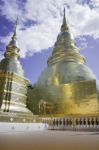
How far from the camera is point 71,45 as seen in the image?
22.2 meters

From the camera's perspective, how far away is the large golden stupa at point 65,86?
1652 cm

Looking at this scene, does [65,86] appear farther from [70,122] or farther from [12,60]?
[70,122]

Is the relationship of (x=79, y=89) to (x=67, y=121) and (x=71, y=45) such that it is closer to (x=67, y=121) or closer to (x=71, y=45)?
(x=67, y=121)

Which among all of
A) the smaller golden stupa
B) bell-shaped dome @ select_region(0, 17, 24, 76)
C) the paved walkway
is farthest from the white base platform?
bell-shaped dome @ select_region(0, 17, 24, 76)

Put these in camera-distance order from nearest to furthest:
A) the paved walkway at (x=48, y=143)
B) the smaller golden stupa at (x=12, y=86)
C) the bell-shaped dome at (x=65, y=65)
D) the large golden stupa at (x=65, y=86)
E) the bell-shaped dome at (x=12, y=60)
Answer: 1. the paved walkway at (x=48, y=143)
2. the smaller golden stupa at (x=12, y=86)
3. the large golden stupa at (x=65, y=86)
4. the bell-shaped dome at (x=12, y=60)
5. the bell-shaped dome at (x=65, y=65)

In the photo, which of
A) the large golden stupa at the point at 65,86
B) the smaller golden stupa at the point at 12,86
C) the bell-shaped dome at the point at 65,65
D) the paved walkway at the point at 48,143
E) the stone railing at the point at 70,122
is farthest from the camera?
the bell-shaped dome at the point at 65,65

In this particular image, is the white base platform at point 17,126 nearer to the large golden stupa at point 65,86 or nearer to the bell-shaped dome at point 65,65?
the large golden stupa at point 65,86

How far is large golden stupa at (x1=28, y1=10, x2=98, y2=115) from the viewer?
54.2 ft

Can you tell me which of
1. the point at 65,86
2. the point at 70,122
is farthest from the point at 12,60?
the point at 70,122

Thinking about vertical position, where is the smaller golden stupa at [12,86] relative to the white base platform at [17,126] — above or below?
above

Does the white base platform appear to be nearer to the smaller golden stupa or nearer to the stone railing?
the stone railing

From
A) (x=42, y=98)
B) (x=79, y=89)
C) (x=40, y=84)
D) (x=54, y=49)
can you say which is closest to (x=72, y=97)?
(x=79, y=89)

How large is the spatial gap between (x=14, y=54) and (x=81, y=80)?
710 cm

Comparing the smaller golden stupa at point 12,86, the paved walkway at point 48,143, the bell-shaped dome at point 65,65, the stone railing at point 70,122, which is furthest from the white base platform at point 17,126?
the bell-shaped dome at point 65,65
